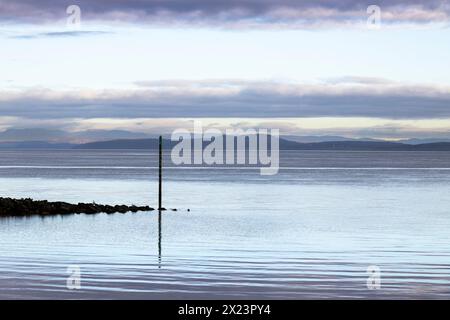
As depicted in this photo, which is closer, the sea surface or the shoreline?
the sea surface

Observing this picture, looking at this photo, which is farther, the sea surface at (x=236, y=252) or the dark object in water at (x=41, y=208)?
the dark object in water at (x=41, y=208)

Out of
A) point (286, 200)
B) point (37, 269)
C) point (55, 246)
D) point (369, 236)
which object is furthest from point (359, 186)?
point (37, 269)

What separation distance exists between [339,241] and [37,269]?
59.0 feet

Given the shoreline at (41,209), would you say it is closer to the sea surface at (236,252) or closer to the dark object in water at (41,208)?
the dark object in water at (41,208)

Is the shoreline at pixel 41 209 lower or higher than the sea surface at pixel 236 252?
higher

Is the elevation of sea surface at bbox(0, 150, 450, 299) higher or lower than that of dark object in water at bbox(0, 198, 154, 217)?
lower

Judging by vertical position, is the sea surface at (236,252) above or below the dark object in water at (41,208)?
below

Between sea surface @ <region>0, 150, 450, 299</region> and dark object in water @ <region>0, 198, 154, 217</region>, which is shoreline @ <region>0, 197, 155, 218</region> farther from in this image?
sea surface @ <region>0, 150, 450, 299</region>

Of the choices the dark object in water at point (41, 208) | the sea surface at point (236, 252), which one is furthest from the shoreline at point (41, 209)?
the sea surface at point (236, 252)

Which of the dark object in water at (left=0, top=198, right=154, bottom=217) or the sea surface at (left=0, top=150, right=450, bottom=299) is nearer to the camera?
the sea surface at (left=0, top=150, right=450, bottom=299)

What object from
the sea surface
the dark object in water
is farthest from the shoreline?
the sea surface

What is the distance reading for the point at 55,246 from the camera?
35062 mm

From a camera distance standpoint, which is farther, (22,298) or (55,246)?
(55,246)

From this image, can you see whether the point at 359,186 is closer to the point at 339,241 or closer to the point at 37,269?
the point at 339,241
